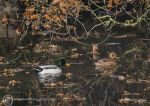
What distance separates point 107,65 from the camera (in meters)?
32.2

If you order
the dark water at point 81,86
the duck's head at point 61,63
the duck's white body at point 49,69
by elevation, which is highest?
the duck's head at point 61,63

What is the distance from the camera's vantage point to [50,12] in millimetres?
27578

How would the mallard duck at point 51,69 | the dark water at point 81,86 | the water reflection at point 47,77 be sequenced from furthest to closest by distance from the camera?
the mallard duck at point 51,69, the water reflection at point 47,77, the dark water at point 81,86

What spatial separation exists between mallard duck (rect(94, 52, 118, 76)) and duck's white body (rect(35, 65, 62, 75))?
254 centimetres

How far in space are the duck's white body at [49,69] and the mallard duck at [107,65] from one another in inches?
100

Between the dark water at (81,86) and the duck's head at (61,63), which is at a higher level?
the duck's head at (61,63)

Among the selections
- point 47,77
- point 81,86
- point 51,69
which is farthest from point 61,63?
point 81,86

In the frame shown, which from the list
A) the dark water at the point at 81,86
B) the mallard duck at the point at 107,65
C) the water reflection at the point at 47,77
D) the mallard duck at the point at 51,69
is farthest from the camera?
the mallard duck at the point at 51,69

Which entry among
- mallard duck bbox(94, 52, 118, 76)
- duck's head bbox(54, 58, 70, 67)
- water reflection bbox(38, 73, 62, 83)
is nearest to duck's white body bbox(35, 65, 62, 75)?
water reflection bbox(38, 73, 62, 83)

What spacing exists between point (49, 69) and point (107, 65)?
12.5 ft

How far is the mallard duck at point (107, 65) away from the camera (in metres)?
30.4

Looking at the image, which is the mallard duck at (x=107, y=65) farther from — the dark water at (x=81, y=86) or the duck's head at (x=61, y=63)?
the duck's head at (x=61, y=63)

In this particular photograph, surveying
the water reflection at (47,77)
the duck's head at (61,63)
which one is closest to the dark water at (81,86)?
the water reflection at (47,77)

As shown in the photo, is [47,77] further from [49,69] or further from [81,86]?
[81,86]
